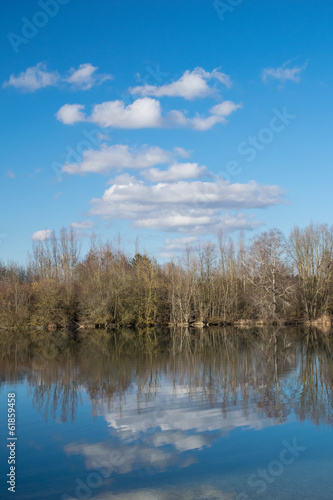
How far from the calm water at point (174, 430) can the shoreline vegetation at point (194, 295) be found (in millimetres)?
25572

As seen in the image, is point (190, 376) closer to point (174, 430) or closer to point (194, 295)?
point (174, 430)

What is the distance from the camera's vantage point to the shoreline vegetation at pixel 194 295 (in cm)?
4453

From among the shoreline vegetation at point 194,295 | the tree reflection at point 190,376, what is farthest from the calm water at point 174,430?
the shoreline vegetation at point 194,295

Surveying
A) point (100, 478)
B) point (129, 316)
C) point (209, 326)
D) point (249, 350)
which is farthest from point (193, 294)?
point (100, 478)

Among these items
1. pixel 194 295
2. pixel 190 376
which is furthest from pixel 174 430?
pixel 194 295

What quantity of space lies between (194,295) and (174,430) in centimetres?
3676

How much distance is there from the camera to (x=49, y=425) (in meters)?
11.0

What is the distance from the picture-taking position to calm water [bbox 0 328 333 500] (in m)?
7.31

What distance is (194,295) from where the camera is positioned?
46781 mm

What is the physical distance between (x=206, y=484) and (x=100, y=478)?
1810 millimetres

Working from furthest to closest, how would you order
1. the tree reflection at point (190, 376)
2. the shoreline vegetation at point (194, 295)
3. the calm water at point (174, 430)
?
the shoreline vegetation at point (194, 295), the tree reflection at point (190, 376), the calm water at point (174, 430)

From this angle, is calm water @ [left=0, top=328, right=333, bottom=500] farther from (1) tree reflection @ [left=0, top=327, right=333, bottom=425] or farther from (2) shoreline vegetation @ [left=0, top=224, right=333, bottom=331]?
(2) shoreline vegetation @ [left=0, top=224, right=333, bottom=331]

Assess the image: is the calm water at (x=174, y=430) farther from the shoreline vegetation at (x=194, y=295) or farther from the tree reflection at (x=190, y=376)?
the shoreline vegetation at (x=194, y=295)

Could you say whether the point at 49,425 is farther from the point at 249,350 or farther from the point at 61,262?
the point at 61,262
